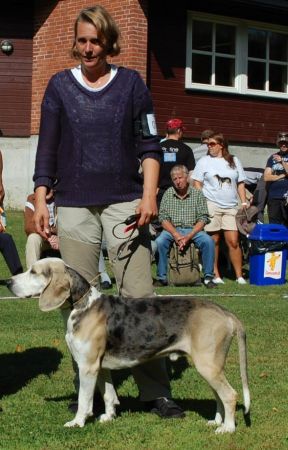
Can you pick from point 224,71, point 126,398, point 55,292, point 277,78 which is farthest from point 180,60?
point 55,292

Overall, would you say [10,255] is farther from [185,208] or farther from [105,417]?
[105,417]

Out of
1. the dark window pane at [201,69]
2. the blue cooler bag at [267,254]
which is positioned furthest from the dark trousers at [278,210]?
the dark window pane at [201,69]

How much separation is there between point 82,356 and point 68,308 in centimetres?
32

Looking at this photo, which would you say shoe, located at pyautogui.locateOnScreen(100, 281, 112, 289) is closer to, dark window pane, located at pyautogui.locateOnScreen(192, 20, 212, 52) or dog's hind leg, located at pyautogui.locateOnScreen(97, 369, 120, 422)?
dog's hind leg, located at pyautogui.locateOnScreen(97, 369, 120, 422)

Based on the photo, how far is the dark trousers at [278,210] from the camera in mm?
14414

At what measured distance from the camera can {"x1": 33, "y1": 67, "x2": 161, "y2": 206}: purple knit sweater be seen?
5.43m

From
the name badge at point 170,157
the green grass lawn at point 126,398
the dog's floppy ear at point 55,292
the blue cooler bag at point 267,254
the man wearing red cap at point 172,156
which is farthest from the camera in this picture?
the name badge at point 170,157

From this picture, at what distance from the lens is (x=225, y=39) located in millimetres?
21109

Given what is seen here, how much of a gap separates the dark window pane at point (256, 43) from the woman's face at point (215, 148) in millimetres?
9092

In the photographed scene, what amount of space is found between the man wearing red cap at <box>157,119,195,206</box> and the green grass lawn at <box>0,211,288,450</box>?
14.3ft

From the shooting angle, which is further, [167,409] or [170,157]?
[170,157]

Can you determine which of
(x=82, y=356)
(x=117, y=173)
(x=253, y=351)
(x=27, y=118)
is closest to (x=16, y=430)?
(x=82, y=356)

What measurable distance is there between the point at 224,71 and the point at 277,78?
168cm

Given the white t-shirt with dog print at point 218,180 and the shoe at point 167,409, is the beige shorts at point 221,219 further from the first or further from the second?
the shoe at point 167,409
